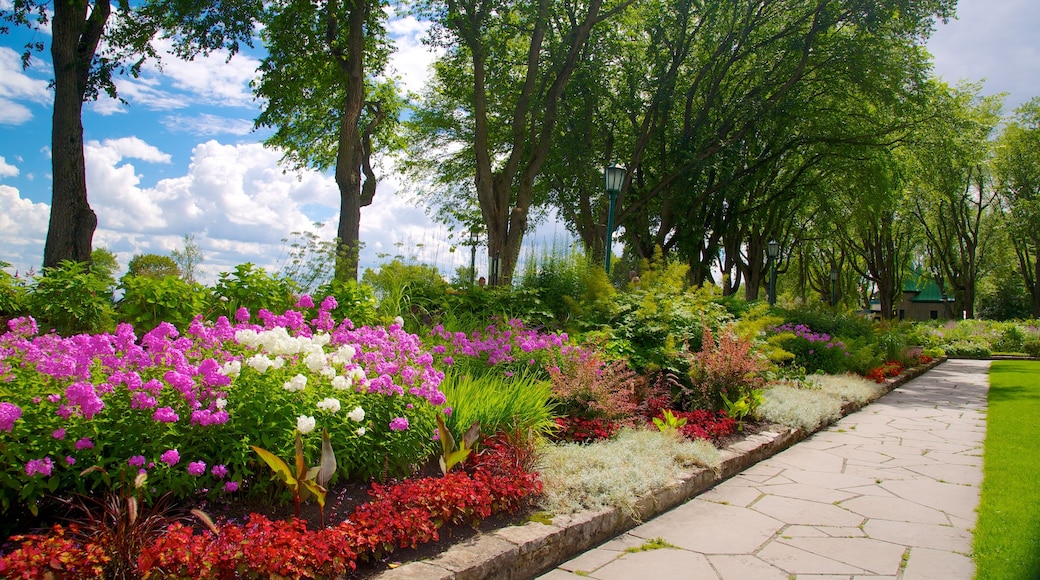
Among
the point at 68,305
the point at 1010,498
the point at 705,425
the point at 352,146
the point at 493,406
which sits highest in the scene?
the point at 352,146

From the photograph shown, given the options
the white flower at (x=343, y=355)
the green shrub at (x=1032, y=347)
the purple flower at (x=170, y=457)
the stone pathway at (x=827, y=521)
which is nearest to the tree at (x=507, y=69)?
the stone pathway at (x=827, y=521)

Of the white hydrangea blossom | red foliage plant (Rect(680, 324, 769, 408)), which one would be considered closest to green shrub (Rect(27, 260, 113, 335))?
the white hydrangea blossom

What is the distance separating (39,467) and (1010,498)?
18.5ft

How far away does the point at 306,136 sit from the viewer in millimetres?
18625

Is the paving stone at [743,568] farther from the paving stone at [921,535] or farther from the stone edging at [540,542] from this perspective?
the paving stone at [921,535]

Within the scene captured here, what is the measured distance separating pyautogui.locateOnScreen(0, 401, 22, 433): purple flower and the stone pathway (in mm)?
Result: 2285

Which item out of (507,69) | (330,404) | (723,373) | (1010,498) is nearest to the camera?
(330,404)

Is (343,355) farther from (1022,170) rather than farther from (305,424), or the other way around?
(1022,170)

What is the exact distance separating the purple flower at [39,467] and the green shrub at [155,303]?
127 inches

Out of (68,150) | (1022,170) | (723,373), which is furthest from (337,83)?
(1022,170)

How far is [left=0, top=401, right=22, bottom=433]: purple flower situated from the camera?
7.67 feet

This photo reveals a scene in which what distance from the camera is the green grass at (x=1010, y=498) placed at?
10.9 ft

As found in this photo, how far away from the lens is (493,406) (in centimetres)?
423

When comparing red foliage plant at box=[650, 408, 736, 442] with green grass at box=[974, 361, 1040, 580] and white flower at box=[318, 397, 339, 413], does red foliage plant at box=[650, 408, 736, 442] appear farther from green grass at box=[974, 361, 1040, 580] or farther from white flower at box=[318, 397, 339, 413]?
white flower at box=[318, 397, 339, 413]
